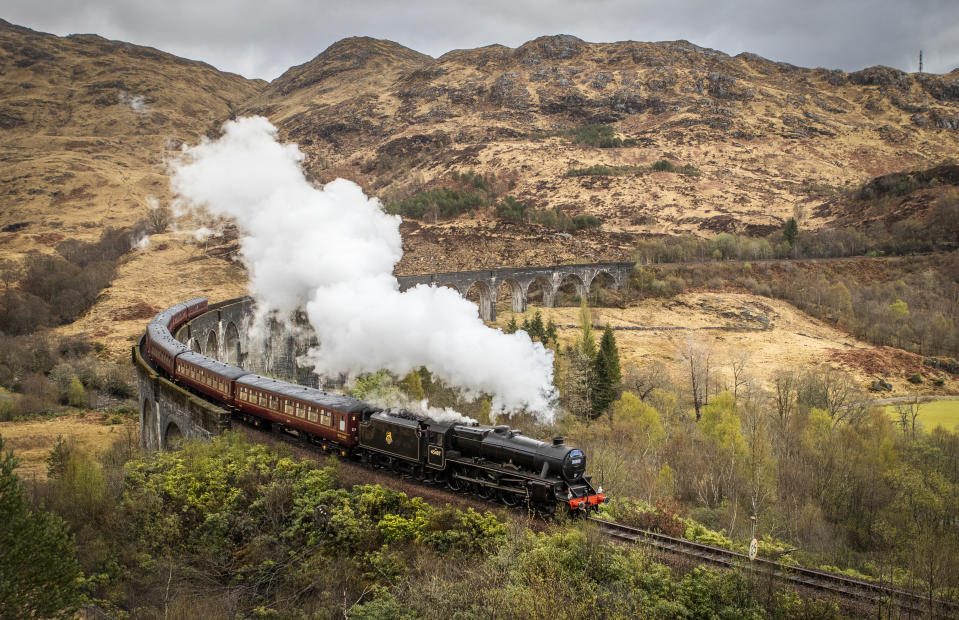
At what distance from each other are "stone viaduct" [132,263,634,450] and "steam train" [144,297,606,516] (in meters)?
1.51

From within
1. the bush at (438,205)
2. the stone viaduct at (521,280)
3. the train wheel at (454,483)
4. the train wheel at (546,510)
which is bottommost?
the train wheel at (454,483)

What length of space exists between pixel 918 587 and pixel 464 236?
89063 millimetres

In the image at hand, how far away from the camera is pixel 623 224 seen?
377ft

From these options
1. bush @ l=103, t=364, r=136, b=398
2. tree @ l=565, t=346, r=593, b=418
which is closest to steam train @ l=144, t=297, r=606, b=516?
tree @ l=565, t=346, r=593, b=418

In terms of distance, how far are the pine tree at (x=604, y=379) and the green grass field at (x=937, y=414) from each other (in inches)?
837

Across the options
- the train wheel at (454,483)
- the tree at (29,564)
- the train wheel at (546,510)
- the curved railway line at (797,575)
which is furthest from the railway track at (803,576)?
the tree at (29,564)

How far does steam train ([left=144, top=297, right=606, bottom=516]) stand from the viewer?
1513 cm

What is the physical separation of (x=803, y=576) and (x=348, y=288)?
19504 mm

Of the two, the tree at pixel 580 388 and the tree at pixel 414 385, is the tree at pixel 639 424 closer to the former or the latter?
the tree at pixel 580 388

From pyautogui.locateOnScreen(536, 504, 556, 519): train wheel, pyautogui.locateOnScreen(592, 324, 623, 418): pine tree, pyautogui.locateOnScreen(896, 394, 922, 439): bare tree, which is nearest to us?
pyautogui.locateOnScreen(536, 504, 556, 519): train wheel

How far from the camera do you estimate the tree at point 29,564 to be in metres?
12.5

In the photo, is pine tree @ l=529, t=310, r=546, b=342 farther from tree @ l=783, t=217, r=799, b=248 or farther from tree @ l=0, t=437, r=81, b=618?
tree @ l=783, t=217, r=799, b=248

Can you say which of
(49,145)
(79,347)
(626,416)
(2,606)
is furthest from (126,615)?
(49,145)

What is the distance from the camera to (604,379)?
4291cm
